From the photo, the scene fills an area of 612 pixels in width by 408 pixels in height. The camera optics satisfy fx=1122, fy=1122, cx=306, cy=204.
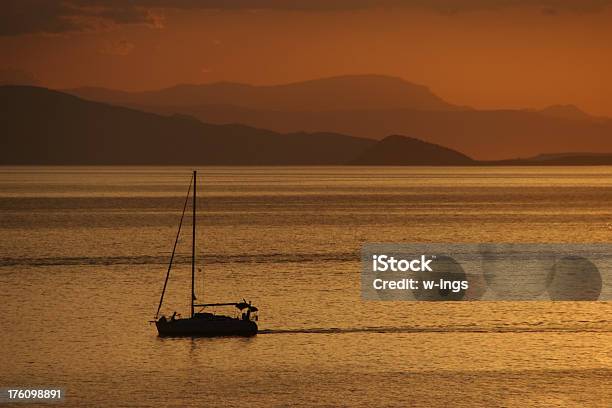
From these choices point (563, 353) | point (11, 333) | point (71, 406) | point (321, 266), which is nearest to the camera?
point (71, 406)

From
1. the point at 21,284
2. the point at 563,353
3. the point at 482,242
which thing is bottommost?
the point at 563,353

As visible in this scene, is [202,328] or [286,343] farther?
[202,328]

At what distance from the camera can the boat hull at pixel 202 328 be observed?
6719 cm

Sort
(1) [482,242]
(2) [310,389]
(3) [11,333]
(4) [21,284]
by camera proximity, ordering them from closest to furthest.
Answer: (2) [310,389] < (3) [11,333] < (4) [21,284] < (1) [482,242]

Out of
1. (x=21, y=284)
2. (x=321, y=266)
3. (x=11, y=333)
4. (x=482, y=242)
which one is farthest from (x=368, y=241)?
(x=11, y=333)

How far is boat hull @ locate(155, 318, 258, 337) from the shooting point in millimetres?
67188

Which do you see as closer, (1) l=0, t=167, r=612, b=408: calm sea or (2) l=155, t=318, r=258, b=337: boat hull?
(1) l=0, t=167, r=612, b=408: calm sea

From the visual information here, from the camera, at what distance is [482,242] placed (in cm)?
13738

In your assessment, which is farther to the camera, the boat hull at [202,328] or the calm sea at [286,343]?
the boat hull at [202,328]

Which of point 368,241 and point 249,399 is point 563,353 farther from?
point 368,241

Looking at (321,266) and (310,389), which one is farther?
(321,266)

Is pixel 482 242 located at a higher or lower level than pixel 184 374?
higher

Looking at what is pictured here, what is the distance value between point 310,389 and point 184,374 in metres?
7.12

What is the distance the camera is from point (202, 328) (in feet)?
221
